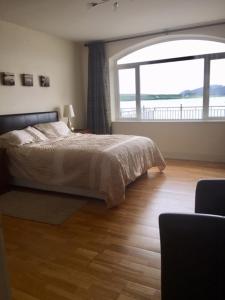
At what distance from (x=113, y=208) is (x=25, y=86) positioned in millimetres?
2773

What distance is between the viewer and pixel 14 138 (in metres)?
3.63

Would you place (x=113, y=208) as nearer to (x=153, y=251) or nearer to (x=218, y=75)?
(x=153, y=251)

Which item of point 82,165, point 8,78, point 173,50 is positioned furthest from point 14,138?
point 173,50

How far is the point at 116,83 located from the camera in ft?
18.6

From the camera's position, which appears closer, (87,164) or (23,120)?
(87,164)

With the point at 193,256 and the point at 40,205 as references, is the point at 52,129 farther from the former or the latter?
the point at 193,256

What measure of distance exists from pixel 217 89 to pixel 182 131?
1039mm

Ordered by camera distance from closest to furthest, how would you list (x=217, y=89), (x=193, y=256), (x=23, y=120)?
1. (x=193, y=256)
2. (x=23, y=120)
3. (x=217, y=89)

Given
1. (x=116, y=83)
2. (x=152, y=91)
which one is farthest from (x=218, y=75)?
(x=116, y=83)

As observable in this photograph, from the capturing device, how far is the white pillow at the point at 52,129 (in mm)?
4215

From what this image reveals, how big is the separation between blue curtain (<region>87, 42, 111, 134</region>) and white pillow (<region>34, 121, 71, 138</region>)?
1173mm

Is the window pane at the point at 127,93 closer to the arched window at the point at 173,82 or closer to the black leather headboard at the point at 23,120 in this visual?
the arched window at the point at 173,82

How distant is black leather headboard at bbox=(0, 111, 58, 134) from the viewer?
3.84 metres

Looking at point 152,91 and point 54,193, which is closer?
point 54,193
